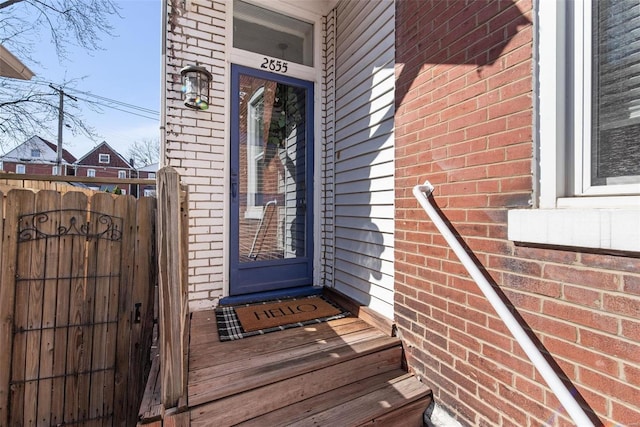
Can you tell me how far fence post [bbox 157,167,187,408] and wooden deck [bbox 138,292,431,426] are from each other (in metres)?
0.13

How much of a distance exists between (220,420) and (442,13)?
8.27ft

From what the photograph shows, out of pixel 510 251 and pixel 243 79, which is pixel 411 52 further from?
pixel 243 79

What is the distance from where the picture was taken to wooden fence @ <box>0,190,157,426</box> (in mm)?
1738

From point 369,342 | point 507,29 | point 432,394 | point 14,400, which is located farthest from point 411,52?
point 14,400

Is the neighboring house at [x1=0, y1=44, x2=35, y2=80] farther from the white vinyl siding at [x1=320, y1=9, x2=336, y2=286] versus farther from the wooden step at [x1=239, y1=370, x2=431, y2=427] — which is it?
the wooden step at [x1=239, y1=370, x2=431, y2=427]

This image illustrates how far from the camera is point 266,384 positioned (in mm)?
1630

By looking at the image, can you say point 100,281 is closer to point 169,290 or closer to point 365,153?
point 169,290

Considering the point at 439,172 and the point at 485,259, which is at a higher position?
the point at 439,172

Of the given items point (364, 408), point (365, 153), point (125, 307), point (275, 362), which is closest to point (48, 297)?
point (125, 307)

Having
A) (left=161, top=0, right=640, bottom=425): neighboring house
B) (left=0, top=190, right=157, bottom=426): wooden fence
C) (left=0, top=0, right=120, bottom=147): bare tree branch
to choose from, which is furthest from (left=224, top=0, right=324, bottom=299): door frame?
(left=0, top=0, right=120, bottom=147): bare tree branch

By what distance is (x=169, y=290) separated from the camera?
1433 mm

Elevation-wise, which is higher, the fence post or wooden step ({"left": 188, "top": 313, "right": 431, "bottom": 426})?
the fence post

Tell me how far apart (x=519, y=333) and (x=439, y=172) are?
0.91 metres

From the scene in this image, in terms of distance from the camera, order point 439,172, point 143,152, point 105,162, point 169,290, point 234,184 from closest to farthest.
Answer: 1. point 169,290
2. point 439,172
3. point 234,184
4. point 143,152
5. point 105,162
